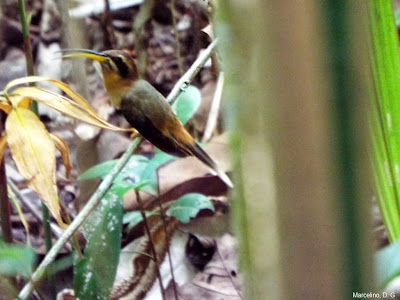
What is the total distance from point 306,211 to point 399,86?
2.57 feet

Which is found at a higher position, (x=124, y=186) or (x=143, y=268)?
(x=124, y=186)

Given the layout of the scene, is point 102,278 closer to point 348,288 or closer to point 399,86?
point 399,86

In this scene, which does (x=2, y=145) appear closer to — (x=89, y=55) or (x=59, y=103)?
(x=59, y=103)

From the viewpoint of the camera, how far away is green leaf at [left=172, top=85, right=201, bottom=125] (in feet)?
4.33

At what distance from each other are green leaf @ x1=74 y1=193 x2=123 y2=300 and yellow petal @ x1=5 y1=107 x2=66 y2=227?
24 cm

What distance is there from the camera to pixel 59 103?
952 mm

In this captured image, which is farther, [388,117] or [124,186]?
[124,186]

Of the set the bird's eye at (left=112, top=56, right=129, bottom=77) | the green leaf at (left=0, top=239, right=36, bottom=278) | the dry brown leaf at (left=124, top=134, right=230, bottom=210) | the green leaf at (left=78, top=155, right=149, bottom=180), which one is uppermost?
the bird's eye at (left=112, top=56, right=129, bottom=77)

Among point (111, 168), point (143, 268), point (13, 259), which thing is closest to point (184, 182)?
point (143, 268)

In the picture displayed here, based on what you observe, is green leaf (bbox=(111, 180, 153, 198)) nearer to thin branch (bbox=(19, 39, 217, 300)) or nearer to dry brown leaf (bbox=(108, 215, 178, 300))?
thin branch (bbox=(19, 39, 217, 300))

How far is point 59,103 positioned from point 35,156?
104 millimetres

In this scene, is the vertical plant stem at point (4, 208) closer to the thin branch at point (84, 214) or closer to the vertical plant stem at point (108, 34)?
the thin branch at point (84, 214)

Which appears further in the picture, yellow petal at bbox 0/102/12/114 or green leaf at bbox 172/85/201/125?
green leaf at bbox 172/85/201/125

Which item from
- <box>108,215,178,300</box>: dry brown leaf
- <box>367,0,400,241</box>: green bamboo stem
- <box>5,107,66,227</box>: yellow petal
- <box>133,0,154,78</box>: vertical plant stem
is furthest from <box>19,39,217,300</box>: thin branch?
<box>133,0,154,78</box>: vertical plant stem
